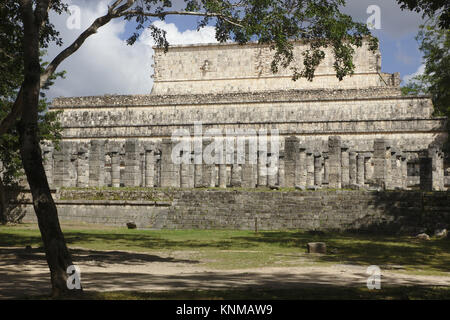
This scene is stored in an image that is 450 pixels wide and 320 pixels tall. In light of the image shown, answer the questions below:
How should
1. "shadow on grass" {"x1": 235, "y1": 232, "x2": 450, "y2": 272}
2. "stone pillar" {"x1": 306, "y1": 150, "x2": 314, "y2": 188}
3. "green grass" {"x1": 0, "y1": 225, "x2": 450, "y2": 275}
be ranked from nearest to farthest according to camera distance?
1. "green grass" {"x1": 0, "y1": 225, "x2": 450, "y2": 275}
2. "shadow on grass" {"x1": 235, "y1": 232, "x2": 450, "y2": 272}
3. "stone pillar" {"x1": 306, "y1": 150, "x2": 314, "y2": 188}

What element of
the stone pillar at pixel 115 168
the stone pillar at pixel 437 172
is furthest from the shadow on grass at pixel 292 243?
the stone pillar at pixel 437 172

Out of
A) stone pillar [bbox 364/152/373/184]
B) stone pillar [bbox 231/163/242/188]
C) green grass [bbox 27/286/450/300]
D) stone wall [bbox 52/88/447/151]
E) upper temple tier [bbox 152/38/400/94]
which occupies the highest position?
upper temple tier [bbox 152/38/400/94]

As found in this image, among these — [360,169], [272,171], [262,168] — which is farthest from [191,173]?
[360,169]

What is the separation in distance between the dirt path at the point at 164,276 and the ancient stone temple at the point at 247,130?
13176 mm

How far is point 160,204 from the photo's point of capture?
72.9 feet

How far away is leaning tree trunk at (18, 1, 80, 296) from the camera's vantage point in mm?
7840

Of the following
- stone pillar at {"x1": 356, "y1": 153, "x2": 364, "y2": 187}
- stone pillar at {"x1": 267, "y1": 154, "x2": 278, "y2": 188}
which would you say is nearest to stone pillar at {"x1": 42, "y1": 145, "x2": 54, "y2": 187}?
stone pillar at {"x1": 267, "y1": 154, "x2": 278, "y2": 188}

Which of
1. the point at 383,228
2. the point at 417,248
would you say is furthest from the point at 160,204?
the point at 417,248

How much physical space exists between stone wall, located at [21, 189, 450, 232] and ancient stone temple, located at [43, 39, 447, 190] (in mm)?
3049

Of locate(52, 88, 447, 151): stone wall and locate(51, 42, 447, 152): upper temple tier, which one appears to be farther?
locate(51, 42, 447, 152): upper temple tier

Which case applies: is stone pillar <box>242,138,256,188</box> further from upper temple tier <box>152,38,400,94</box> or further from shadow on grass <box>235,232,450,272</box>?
upper temple tier <box>152,38,400,94</box>

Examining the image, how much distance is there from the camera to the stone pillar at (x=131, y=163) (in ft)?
84.1
